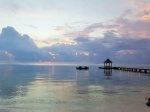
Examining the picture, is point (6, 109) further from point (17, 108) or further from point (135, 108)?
point (135, 108)

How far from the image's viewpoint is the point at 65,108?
1163 inches

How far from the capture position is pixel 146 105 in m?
31.2

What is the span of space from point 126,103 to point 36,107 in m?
12.0

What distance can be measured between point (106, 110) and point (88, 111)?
2.22 m

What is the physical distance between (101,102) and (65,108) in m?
6.36

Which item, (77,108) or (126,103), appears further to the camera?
(126,103)

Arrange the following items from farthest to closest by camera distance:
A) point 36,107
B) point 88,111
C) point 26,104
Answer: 1. point 26,104
2. point 36,107
3. point 88,111

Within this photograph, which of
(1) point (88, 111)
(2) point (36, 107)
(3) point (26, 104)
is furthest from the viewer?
(3) point (26, 104)

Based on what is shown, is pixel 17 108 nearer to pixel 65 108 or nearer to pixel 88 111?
pixel 65 108

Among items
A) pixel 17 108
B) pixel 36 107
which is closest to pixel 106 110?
pixel 36 107

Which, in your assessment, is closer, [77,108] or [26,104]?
[77,108]

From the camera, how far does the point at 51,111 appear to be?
2791cm

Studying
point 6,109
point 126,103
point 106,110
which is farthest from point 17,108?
point 126,103

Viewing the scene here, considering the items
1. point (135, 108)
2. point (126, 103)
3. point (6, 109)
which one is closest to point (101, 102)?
point (126, 103)
